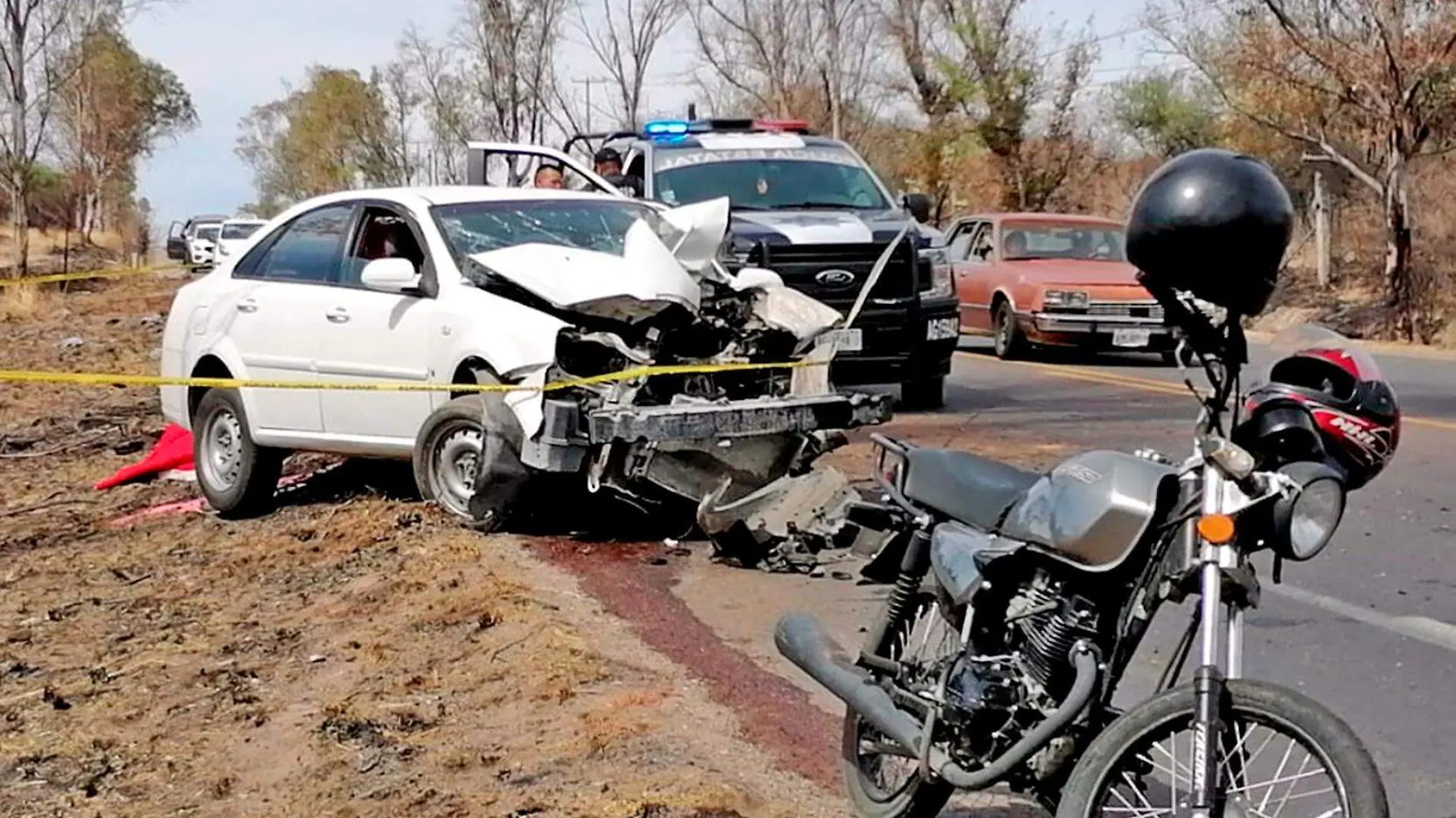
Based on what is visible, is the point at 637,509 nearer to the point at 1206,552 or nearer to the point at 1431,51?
the point at 1206,552

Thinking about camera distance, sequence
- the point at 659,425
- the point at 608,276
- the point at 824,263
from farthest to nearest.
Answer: the point at 824,263
the point at 608,276
the point at 659,425

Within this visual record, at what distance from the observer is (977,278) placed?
67.9 ft

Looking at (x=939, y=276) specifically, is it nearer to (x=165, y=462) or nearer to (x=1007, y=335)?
(x=1007, y=335)

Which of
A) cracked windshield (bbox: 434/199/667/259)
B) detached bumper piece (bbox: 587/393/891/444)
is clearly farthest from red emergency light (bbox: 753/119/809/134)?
detached bumper piece (bbox: 587/393/891/444)

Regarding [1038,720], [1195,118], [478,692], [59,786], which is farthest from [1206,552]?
[1195,118]

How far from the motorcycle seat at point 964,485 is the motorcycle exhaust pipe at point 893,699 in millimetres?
452

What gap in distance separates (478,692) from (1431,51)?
823 inches

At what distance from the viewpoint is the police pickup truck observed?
1309 cm

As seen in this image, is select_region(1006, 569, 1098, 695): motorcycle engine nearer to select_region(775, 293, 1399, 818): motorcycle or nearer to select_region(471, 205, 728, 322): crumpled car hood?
select_region(775, 293, 1399, 818): motorcycle

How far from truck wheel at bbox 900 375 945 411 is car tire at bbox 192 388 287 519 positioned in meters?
5.63

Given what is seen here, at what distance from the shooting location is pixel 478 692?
6.21 metres

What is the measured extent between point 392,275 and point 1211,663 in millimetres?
6209

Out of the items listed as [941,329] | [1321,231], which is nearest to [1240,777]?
[941,329]

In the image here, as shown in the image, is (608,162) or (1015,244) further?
(1015,244)
